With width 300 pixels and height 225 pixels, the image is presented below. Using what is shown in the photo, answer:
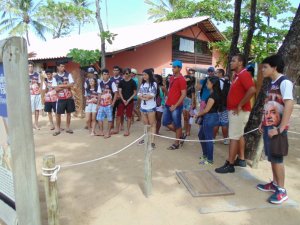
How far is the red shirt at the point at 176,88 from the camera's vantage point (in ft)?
Result: 18.6

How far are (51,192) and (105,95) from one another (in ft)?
14.7

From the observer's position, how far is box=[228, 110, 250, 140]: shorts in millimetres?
4656

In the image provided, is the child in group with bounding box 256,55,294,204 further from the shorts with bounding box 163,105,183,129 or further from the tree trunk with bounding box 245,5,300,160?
the shorts with bounding box 163,105,183,129

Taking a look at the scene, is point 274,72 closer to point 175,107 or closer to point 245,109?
point 245,109

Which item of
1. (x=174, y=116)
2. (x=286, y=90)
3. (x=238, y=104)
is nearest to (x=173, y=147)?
(x=174, y=116)

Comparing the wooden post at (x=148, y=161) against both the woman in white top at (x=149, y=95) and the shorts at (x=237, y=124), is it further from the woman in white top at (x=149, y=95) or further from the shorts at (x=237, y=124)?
the woman in white top at (x=149, y=95)

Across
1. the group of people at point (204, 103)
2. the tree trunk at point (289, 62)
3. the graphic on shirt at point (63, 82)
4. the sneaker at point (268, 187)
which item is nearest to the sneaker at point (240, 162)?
the group of people at point (204, 103)

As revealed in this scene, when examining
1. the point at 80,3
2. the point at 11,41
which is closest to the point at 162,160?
the point at 11,41

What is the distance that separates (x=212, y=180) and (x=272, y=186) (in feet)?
2.73

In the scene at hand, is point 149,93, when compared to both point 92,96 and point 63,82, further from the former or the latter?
point 63,82

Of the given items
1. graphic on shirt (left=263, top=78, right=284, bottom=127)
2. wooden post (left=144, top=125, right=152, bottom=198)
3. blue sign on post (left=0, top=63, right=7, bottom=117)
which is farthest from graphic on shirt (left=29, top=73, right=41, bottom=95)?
graphic on shirt (left=263, top=78, right=284, bottom=127)

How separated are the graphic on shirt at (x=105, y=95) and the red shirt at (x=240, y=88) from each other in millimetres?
3267

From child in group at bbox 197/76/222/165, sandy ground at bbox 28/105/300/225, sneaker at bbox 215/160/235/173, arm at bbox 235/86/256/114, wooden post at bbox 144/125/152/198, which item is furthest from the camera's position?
child in group at bbox 197/76/222/165

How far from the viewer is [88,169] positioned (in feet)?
16.1
